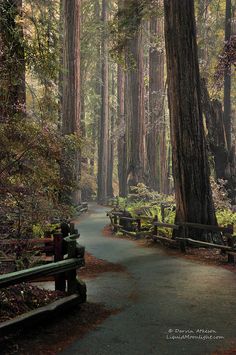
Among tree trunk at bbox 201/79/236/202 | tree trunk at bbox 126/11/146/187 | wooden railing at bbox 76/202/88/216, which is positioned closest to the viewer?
tree trunk at bbox 201/79/236/202

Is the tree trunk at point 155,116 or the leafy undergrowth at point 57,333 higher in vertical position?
the tree trunk at point 155,116

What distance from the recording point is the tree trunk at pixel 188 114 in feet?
46.3

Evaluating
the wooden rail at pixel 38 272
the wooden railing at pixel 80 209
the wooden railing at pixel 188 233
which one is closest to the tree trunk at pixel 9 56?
the wooden rail at pixel 38 272

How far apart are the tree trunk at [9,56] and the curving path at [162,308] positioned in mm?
4025

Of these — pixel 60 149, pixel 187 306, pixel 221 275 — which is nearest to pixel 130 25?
pixel 60 149

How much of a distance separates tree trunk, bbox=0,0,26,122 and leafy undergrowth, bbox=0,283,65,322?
319cm

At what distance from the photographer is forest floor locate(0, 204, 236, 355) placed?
17.4ft

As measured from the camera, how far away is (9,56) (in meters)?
8.74

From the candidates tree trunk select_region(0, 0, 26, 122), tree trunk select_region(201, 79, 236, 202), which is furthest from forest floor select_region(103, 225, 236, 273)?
tree trunk select_region(201, 79, 236, 202)

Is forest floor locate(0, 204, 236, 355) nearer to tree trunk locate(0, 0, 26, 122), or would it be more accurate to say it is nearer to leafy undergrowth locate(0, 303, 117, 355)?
leafy undergrowth locate(0, 303, 117, 355)

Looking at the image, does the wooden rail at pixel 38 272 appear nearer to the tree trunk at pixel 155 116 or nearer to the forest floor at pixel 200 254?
the forest floor at pixel 200 254

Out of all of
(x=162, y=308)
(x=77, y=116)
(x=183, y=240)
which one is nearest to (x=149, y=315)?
(x=162, y=308)

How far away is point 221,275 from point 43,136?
499 centimetres

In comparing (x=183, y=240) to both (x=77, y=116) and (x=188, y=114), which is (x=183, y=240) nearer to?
(x=188, y=114)
